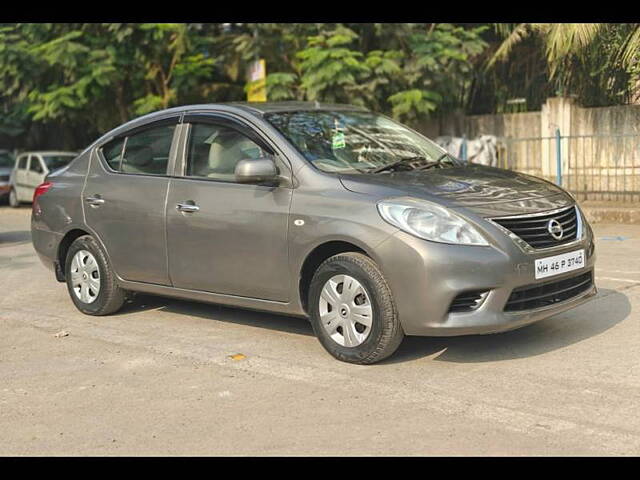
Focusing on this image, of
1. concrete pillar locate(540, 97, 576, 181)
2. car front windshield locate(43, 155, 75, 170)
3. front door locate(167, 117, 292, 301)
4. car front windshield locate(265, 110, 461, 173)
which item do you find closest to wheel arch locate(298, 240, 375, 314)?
front door locate(167, 117, 292, 301)

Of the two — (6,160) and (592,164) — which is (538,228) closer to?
(592,164)

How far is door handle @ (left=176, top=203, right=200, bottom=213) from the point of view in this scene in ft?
21.6

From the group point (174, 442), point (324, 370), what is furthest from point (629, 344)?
point (174, 442)

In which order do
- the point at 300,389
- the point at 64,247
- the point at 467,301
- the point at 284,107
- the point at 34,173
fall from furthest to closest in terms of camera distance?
1. the point at 34,173
2. the point at 64,247
3. the point at 284,107
4. the point at 467,301
5. the point at 300,389

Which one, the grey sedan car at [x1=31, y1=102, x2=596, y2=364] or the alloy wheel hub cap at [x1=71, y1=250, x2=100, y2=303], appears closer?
the grey sedan car at [x1=31, y1=102, x2=596, y2=364]

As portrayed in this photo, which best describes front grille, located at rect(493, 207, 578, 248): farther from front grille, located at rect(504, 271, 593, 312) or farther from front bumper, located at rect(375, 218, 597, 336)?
front grille, located at rect(504, 271, 593, 312)

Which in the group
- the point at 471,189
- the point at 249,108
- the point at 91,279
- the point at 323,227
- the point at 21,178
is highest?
the point at 249,108

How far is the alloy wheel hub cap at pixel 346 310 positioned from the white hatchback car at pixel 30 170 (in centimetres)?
1725

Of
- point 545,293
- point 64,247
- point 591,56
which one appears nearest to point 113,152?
point 64,247

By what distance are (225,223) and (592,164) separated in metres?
10.7

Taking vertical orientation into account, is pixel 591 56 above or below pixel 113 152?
above

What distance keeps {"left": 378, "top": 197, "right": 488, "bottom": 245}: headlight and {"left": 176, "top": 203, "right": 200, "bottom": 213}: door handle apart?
1.63 metres

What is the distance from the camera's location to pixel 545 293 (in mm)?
5676

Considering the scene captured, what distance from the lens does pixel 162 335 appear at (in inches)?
270
